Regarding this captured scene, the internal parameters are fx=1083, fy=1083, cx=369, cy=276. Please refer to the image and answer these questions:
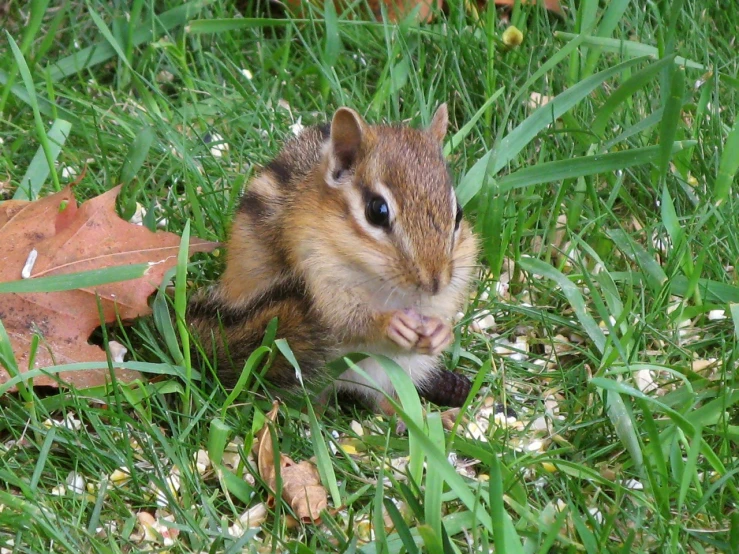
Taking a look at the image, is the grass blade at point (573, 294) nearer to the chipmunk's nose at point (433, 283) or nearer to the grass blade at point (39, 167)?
the chipmunk's nose at point (433, 283)

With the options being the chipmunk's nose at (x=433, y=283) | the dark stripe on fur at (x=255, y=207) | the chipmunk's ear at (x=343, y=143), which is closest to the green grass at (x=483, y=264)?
the chipmunk's nose at (x=433, y=283)

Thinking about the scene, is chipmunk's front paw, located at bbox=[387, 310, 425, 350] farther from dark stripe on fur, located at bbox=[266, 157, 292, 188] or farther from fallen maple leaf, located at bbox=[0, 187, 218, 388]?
fallen maple leaf, located at bbox=[0, 187, 218, 388]

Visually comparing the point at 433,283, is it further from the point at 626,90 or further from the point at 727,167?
the point at 727,167

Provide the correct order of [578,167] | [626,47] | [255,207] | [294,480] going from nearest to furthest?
1. [294,480]
2. [255,207]
3. [578,167]
4. [626,47]

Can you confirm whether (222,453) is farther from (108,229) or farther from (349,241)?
(108,229)

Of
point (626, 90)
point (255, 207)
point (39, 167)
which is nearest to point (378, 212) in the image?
point (255, 207)

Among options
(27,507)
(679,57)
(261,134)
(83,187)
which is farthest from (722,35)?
(27,507)
